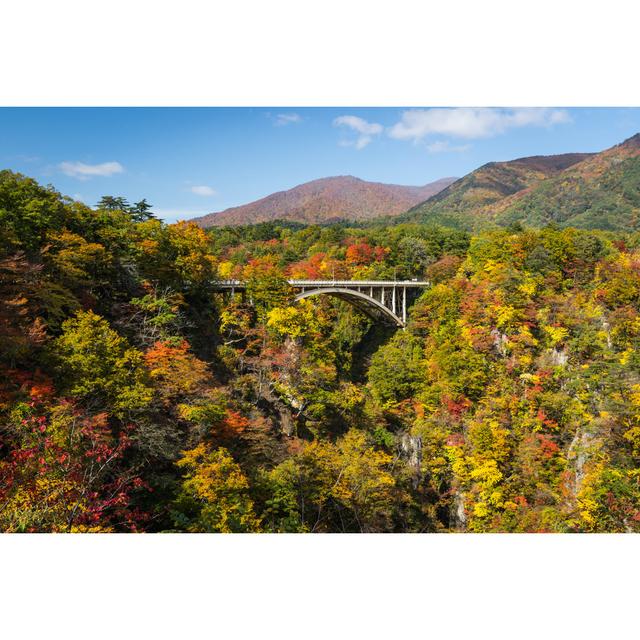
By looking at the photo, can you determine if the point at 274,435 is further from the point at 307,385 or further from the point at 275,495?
the point at 275,495

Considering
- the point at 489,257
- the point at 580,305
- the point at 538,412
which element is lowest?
the point at 538,412

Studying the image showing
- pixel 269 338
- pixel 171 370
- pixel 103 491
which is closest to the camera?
pixel 103 491

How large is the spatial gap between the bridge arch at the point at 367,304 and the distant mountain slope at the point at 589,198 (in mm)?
22966

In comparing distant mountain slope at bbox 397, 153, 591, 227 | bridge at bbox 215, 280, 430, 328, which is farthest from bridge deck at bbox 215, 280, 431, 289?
distant mountain slope at bbox 397, 153, 591, 227

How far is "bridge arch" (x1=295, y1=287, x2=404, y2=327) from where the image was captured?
797 inches

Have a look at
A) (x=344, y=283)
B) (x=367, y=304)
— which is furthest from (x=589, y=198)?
(x=344, y=283)

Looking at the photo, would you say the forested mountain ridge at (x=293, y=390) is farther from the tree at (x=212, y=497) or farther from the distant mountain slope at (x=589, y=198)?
the distant mountain slope at (x=589, y=198)

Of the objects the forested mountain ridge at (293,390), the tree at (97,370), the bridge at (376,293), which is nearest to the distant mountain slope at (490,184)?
the bridge at (376,293)

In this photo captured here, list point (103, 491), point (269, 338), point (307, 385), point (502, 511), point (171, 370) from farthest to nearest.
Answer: point (269, 338)
point (307, 385)
point (502, 511)
point (171, 370)
point (103, 491)

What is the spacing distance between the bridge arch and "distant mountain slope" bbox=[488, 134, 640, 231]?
23.0 metres

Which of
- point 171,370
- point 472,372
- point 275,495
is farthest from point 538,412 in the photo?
point 171,370

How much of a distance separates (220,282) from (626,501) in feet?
46.1

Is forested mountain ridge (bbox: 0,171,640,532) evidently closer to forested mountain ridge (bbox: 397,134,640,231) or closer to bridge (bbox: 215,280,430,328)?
bridge (bbox: 215,280,430,328)

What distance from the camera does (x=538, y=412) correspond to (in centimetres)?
1338
